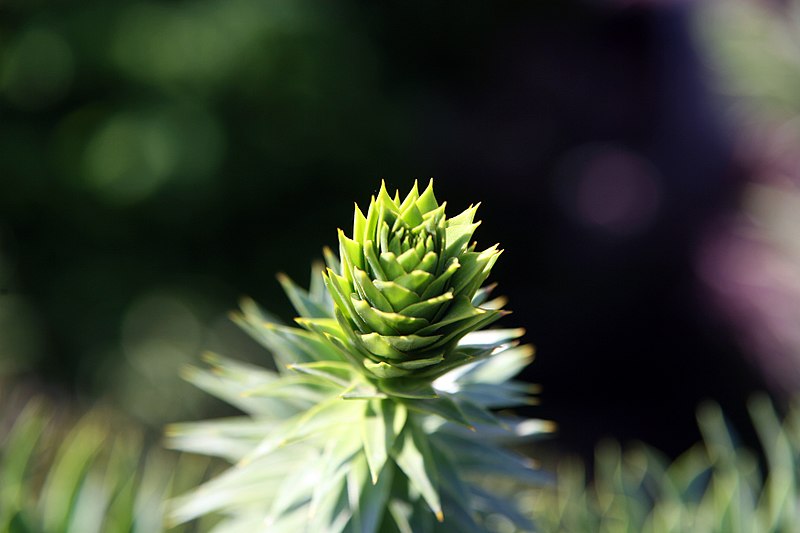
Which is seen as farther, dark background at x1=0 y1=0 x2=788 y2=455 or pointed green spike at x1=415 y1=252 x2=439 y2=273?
dark background at x1=0 y1=0 x2=788 y2=455

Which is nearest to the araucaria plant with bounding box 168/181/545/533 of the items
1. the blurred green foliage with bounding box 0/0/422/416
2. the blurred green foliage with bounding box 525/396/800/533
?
the blurred green foliage with bounding box 525/396/800/533

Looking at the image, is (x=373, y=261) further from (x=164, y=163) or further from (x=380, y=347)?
(x=164, y=163)

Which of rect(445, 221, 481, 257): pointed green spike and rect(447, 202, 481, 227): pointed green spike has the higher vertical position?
rect(447, 202, 481, 227): pointed green spike

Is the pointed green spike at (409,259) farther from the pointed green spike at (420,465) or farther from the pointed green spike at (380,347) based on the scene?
the pointed green spike at (420,465)

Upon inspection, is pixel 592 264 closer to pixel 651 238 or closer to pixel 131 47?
pixel 651 238

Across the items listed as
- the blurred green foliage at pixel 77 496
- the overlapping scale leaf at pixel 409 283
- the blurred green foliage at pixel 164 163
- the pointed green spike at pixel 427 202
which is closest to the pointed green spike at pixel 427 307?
the overlapping scale leaf at pixel 409 283

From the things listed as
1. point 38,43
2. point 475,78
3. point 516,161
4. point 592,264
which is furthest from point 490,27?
point 38,43

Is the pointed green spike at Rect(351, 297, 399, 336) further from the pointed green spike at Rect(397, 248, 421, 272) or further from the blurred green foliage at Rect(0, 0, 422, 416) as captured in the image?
the blurred green foliage at Rect(0, 0, 422, 416)

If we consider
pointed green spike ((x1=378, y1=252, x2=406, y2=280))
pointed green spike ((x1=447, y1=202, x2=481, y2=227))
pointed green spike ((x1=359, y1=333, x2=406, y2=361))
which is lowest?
pointed green spike ((x1=359, y1=333, x2=406, y2=361))

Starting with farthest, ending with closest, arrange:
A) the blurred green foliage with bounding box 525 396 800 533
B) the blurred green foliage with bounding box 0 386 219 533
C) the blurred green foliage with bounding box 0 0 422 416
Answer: the blurred green foliage with bounding box 0 0 422 416, the blurred green foliage with bounding box 525 396 800 533, the blurred green foliage with bounding box 0 386 219 533
